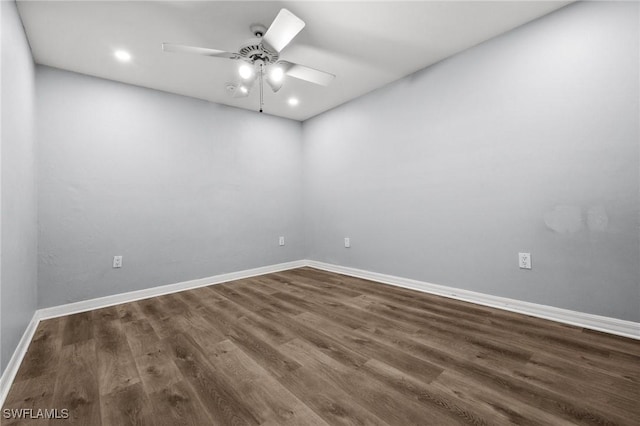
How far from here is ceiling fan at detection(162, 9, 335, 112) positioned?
1.80 meters

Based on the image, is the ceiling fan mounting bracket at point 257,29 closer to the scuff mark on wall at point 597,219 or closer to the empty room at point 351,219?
the empty room at point 351,219

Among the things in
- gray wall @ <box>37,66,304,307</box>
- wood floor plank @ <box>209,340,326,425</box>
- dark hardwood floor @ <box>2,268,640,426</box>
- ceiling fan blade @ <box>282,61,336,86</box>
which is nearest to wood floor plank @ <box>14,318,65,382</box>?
dark hardwood floor @ <box>2,268,640,426</box>

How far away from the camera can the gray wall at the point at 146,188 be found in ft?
8.38

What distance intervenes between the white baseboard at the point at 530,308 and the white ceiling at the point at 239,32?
2.29m

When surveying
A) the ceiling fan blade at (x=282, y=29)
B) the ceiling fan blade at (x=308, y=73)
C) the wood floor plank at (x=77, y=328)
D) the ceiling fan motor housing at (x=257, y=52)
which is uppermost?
the ceiling fan motor housing at (x=257, y=52)

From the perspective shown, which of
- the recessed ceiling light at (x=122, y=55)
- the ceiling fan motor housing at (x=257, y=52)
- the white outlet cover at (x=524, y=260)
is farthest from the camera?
the recessed ceiling light at (x=122, y=55)

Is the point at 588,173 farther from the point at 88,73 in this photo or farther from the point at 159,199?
the point at 88,73

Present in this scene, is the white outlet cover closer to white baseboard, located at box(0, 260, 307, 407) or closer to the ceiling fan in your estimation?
the ceiling fan

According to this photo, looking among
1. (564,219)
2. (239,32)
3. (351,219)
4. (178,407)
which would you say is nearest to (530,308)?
(564,219)

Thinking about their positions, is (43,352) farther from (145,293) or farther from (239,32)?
(239,32)

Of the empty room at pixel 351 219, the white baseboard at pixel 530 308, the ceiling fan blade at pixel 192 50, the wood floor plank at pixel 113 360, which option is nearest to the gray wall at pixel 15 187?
the empty room at pixel 351 219

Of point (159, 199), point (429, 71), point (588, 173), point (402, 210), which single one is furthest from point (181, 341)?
point (429, 71)

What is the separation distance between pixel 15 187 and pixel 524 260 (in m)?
3.65
